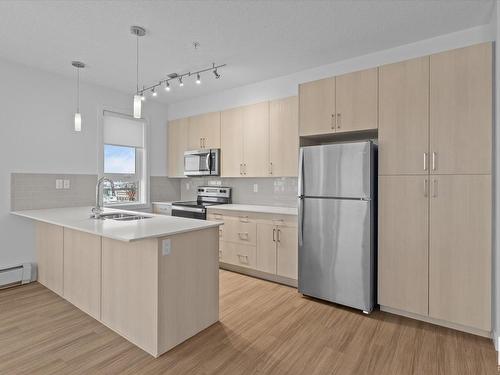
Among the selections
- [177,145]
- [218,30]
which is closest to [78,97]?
[177,145]

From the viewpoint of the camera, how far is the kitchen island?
6.90ft

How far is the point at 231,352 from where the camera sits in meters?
2.17

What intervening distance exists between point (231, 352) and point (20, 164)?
340 centimetres

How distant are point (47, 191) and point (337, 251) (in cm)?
372

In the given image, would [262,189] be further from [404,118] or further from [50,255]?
[50,255]

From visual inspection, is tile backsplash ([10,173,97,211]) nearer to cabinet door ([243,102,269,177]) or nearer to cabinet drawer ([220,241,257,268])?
cabinet drawer ([220,241,257,268])

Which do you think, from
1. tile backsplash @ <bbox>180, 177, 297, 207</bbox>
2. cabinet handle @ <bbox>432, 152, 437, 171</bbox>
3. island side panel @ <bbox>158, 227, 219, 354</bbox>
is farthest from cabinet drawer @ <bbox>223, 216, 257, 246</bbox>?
cabinet handle @ <bbox>432, 152, 437, 171</bbox>

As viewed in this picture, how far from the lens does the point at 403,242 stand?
2.67 m

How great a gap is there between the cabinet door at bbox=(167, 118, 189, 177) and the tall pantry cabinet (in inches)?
132

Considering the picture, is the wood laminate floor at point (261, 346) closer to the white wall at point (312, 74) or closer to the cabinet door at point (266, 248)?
the cabinet door at point (266, 248)

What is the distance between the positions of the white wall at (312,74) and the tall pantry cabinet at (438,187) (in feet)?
1.50

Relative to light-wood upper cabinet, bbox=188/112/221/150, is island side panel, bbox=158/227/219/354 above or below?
below

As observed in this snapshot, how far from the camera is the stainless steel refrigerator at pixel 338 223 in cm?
274

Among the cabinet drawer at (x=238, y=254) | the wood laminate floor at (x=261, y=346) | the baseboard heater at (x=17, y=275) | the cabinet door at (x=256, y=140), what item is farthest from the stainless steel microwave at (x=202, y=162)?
the baseboard heater at (x=17, y=275)
